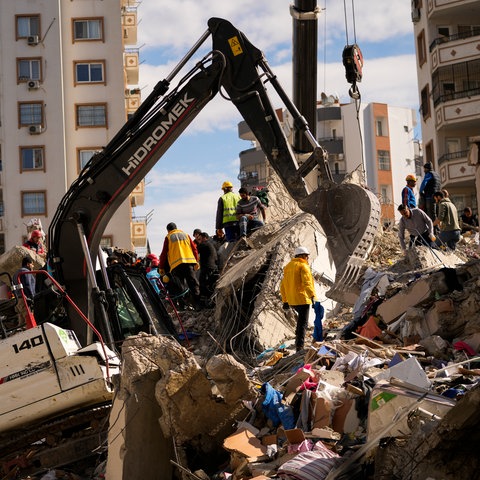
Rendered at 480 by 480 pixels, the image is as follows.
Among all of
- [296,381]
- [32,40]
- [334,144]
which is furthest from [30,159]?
[296,381]

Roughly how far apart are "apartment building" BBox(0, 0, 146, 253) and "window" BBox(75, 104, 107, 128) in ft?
0.14

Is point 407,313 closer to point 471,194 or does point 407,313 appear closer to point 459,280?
point 459,280

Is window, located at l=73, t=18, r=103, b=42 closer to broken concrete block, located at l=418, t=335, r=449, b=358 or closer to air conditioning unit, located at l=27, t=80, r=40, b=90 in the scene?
air conditioning unit, located at l=27, t=80, r=40, b=90

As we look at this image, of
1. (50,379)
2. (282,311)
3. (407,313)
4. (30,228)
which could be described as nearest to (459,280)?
(407,313)

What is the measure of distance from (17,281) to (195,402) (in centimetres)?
237

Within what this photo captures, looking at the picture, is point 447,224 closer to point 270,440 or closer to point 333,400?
point 333,400

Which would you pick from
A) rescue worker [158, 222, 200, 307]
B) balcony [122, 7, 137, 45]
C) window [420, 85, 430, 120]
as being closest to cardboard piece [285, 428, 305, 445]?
rescue worker [158, 222, 200, 307]

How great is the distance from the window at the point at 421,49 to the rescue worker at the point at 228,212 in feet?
88.3

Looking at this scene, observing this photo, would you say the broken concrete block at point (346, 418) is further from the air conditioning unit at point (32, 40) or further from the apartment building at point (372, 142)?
the apartment building at point (372, 142)

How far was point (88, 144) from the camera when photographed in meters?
48.5

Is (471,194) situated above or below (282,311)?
above

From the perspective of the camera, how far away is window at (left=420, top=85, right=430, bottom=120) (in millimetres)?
44616

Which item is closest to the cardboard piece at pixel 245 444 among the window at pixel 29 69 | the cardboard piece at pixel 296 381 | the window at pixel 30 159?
the cardboard piece at pixel 296 381

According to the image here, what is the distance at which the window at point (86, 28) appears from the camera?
160ft
